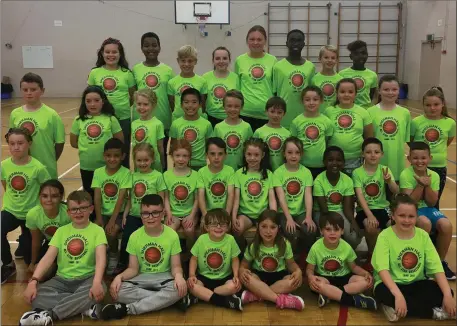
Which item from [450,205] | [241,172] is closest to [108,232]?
[241,172]

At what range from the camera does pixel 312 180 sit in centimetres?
391

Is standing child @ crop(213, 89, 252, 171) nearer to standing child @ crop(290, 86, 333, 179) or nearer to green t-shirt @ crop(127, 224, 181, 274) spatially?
standing child @ crop(290, 86, 333, 179)

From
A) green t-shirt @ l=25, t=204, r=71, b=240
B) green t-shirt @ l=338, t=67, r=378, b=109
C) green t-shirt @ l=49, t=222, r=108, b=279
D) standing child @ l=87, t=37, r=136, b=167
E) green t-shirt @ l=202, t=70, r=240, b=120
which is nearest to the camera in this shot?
green t-shirt @ l=49, t=222, r=108, b=279

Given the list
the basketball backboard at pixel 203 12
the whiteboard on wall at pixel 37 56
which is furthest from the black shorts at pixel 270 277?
the whiteboard on wall at pixel 37 56

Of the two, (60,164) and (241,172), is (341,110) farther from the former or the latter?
(60,164)

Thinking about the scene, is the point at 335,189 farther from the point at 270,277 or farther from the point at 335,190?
the point at 270,277

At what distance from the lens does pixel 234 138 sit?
4125 mm

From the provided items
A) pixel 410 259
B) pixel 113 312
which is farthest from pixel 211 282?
pixel 410 259

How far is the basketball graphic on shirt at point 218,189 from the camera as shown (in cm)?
394

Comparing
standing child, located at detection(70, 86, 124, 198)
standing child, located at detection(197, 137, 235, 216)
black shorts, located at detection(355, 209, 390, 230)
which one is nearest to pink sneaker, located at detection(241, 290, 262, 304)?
standing child, located at detection(197, 137, 235, 216)

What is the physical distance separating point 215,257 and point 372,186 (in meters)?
1.48

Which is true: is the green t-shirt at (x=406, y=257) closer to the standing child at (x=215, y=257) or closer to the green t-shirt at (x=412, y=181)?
the green t-shirt at (x=412, y=181)

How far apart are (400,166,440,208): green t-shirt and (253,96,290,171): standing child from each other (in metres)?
1.01

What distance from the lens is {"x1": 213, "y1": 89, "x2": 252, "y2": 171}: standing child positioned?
160 inches
